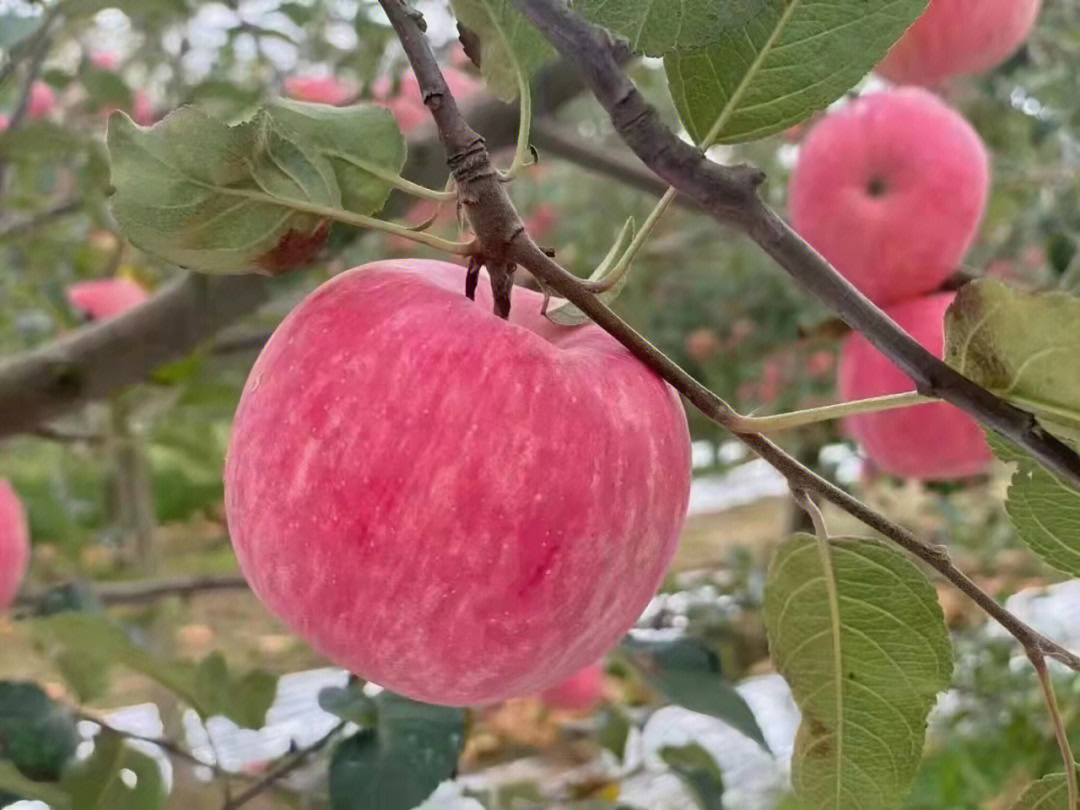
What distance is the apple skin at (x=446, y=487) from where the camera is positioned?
284 mm

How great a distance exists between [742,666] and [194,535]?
4.89 feet

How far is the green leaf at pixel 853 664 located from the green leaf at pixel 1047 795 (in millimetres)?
40

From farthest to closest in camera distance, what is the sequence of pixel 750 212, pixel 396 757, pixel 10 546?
1. pixel 10 546
2. pixel 396 757
3. pixel 750 212

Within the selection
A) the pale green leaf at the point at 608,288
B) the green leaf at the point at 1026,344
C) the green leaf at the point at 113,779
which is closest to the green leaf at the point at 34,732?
the green leaf at the point at 113,779

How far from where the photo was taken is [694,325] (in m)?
1.91

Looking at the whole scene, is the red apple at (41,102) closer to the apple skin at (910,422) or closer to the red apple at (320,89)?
the red apple at (320,89)

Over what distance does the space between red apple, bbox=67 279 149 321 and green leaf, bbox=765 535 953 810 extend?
874 mm

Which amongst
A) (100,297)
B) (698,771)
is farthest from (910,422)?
(100,297)

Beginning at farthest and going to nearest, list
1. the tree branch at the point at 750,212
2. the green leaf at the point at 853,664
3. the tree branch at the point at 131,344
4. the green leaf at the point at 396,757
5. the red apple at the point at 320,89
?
the red apple at the point at 320,89, the tree branch at the point at 131,344, the green leaf at the point at 396,757, the green leaf at the point at 853,664, the tree branch at the point at 750,212

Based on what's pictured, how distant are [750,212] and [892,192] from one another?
26.7 inches

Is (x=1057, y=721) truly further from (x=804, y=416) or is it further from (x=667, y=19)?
(x=667, y=19)

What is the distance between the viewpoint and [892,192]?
2.82 ft

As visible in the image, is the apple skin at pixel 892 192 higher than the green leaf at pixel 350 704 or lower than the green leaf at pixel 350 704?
higher

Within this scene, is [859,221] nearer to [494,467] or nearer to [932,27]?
[932,27]
